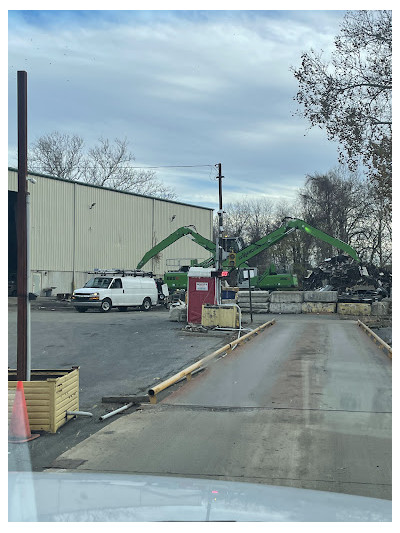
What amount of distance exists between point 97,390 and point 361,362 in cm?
613

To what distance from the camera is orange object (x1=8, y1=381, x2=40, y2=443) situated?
714 cm

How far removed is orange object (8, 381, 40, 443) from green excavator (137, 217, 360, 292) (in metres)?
16.0

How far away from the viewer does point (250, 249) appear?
106 feet

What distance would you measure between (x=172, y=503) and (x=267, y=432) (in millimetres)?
4473

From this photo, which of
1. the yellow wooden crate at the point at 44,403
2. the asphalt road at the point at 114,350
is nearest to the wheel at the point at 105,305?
the asphalt road at the point at 114,350

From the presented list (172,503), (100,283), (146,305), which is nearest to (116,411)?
(172,503)

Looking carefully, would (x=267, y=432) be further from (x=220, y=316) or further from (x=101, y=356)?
(x=220, y=316)

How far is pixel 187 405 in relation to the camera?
8.98 m

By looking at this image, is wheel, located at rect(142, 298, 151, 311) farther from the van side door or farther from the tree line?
the tree line

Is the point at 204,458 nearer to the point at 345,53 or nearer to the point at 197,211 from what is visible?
the point at 345,53

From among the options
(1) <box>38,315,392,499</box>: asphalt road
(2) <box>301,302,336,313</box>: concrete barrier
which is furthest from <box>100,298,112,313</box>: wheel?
(1) <box>38,315,392,499</box>: asphalt road

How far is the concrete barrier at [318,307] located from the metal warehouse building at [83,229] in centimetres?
1365

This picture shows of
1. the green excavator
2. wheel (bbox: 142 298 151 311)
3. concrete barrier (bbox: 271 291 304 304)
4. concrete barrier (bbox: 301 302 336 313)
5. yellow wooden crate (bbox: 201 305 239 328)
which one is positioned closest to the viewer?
yellow wooden crate (bbox: 201 305 239 328)

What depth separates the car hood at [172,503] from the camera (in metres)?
2.86
